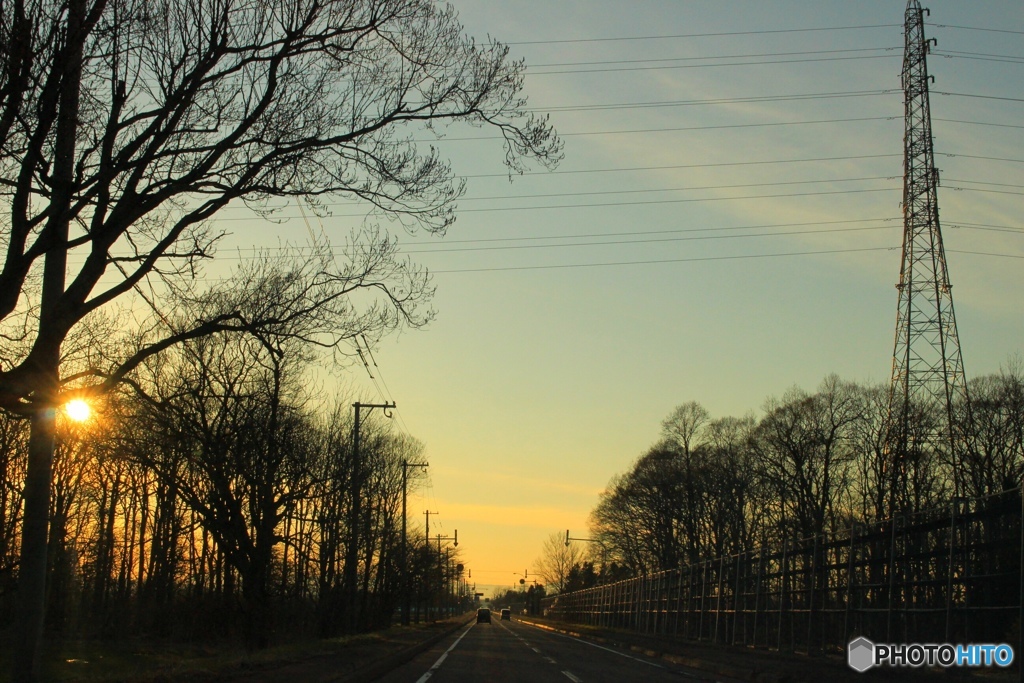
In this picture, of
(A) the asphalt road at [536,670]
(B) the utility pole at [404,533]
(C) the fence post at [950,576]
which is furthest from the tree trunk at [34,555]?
(B) the utility pole at [404,533]

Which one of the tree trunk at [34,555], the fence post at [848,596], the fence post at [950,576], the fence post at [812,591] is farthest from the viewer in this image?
the fence post at [812,591]

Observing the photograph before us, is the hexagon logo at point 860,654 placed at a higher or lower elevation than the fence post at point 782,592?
lower

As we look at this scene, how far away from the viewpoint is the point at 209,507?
30766 millimetres

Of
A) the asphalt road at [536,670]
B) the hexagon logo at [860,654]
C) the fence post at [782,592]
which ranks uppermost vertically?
the fence post at [782,592]

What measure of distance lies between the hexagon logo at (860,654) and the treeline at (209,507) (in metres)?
13.4

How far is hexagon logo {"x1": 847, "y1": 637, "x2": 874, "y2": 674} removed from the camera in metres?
18.9

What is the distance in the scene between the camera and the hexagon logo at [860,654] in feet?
62.0

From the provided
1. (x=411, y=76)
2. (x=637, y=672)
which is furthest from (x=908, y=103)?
(x=411, y=76)

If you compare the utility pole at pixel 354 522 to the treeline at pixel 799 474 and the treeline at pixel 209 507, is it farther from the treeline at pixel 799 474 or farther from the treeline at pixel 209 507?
the treeline at pixel 799 474

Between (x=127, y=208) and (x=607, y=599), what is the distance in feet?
221

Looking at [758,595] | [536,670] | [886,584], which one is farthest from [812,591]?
[536,670]

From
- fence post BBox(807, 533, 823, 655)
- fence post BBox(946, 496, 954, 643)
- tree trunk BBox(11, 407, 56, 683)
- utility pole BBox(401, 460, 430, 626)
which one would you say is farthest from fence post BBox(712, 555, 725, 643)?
utility pole BBox(401, 460, 430, 626)

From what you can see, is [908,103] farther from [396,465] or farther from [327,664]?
[396,465]

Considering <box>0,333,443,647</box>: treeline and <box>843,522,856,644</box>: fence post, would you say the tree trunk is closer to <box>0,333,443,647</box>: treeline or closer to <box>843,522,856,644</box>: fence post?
<box>0,333,443,647</box>: treeline
